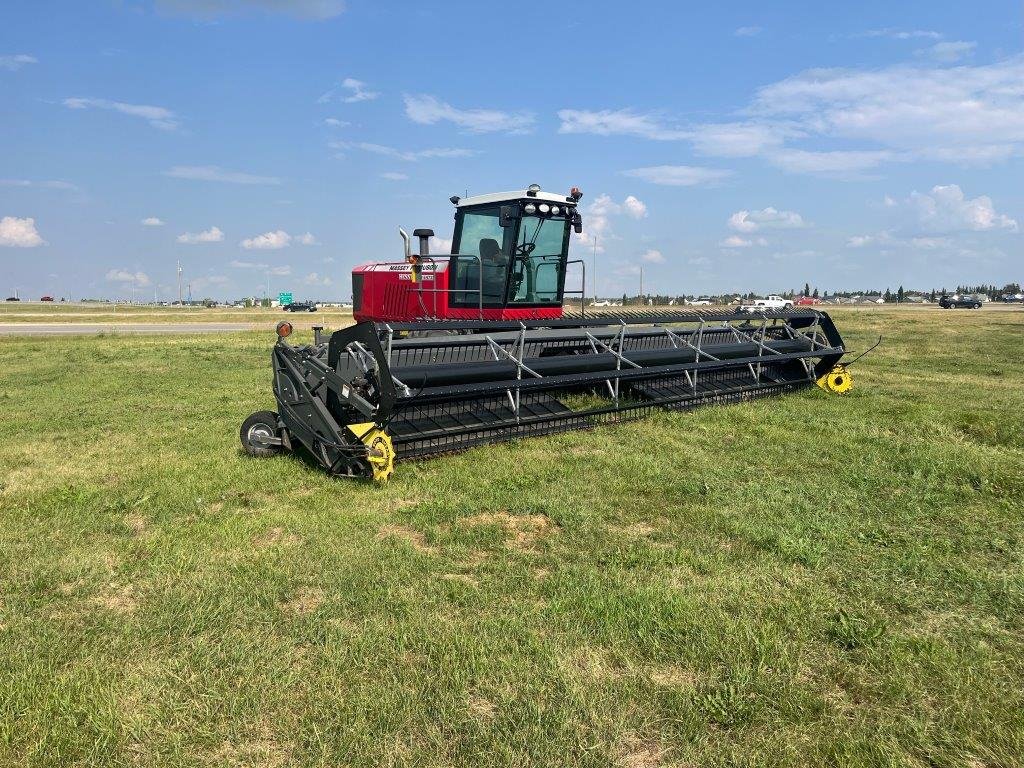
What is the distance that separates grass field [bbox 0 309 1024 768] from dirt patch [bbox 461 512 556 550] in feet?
0.07

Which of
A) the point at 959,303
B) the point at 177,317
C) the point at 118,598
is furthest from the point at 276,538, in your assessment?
the point at 959,303

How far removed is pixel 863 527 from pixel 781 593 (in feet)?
4.56

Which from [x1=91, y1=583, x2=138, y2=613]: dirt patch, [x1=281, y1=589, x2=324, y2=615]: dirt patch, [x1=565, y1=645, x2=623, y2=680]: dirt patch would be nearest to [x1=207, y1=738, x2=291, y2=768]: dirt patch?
[x1=281, y1=589, x2=324, y2=615]: dirt patch

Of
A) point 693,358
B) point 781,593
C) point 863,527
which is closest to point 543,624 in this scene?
point 781,593

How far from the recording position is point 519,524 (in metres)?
4.77

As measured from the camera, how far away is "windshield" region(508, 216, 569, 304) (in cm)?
991

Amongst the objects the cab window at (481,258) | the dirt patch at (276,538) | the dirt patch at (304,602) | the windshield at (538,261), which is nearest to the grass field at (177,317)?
the cab window at (481,258)

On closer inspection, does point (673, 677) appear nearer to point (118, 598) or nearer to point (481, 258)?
point (118, 598)

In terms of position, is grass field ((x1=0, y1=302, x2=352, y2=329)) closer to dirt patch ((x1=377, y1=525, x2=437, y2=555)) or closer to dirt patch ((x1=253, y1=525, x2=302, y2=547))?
dirt patch ((x1=253, y1=525, x2=302, y2=547))

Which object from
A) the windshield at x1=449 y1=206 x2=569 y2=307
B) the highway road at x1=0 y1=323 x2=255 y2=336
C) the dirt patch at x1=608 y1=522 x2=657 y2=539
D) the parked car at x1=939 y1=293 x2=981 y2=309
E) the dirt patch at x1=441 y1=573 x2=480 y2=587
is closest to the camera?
the dirt patch at x1=441 y1=573 x2=480 y2=587

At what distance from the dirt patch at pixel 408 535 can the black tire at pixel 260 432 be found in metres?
2.52

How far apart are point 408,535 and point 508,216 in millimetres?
6184

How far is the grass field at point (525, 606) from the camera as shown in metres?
2.53

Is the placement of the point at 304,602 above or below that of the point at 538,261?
below
